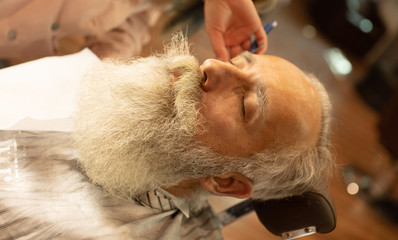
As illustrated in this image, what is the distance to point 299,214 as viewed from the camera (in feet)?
4.11

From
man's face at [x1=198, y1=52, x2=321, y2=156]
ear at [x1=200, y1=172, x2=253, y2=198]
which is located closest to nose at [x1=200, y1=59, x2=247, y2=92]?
man's face at [x1=198, y1=52, x2=321, y2=156]

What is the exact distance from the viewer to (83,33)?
154 cm

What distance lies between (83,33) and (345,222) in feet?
5.67

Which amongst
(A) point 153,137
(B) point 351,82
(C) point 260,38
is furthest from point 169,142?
(B) point 351,82

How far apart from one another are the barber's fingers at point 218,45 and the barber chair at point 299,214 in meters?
0.63

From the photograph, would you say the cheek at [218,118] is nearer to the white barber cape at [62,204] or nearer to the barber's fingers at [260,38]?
the white barber cape at [62,204]

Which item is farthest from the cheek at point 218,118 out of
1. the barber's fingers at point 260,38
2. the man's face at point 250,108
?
the barber's fingers at point 260,38

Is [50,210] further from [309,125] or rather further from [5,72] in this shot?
[309,125]

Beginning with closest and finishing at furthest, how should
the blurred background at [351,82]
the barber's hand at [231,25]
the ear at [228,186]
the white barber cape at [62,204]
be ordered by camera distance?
the white barber cape at [62,204] → the ear at [228,186] → the barber's hand at [231,25] → the blurred background at [351,82]

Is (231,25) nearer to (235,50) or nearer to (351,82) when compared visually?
(235,50)

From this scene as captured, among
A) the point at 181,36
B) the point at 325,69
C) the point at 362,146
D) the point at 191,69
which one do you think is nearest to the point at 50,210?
the point at 191,69

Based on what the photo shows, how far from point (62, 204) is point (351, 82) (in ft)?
11.9

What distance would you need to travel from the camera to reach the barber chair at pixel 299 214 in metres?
1.23

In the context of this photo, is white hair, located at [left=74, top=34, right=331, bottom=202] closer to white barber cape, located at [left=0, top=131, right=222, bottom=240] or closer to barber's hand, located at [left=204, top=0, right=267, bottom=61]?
white barber cape, located at [left=0, top=131, right=222, bottom=240]
